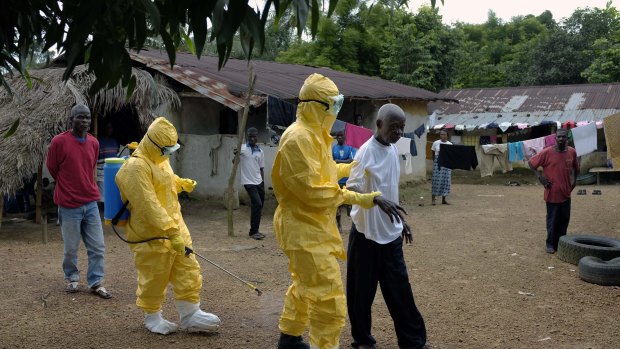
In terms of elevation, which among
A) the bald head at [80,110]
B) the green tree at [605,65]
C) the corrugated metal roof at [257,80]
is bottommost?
the bald head at [80,110]

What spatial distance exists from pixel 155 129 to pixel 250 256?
12.5ft

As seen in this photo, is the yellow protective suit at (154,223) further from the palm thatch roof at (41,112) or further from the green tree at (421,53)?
the green tree at (421,53)

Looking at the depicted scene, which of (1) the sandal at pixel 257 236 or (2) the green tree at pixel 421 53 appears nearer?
(1) the sandal at pixel 257 236

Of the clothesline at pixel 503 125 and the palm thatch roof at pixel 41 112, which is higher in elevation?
the clothesline at pixel 503 125

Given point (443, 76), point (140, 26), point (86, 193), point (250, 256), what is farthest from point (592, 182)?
point (140, 26)

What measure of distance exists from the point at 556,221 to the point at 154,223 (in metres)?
5.87

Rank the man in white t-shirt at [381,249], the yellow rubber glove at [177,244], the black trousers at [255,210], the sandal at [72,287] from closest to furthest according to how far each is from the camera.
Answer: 1. the man in white t-shirt at [381,249]
2. the yellow rubber glove at [177,244]
3. the sandal at [72,287]
4. the black trousers at [255,210]

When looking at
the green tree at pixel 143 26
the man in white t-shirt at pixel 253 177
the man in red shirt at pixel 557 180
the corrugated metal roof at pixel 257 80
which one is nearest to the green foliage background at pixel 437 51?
the corrugated metal roof at pixel 257 80

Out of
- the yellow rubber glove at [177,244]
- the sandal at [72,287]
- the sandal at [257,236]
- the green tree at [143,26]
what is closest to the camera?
the green tree at [143,26]

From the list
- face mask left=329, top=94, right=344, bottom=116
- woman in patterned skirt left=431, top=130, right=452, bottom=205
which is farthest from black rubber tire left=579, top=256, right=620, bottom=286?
woman in patterned skirt left=431, top=130, right=452, bottom=205

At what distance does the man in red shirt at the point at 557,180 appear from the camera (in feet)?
26.5

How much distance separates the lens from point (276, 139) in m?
13.4

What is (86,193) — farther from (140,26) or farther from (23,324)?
(140,26)

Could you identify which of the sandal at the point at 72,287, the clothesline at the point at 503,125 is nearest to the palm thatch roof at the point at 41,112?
the sandal at the point at 72,287
